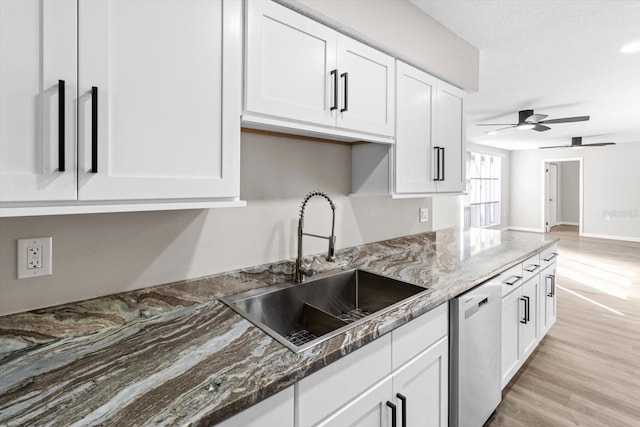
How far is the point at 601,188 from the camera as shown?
25.9ft

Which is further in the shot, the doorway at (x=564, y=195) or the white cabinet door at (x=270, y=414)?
the doorway at (x=564, y=195)

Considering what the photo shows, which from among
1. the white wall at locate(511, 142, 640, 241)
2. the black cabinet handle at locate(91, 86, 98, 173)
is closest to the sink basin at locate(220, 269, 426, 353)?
the black cabinet handle at locate(91, 86, 98, 173)

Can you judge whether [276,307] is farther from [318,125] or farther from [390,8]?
[390,8]

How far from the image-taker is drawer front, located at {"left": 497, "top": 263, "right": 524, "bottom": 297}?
6.20ft

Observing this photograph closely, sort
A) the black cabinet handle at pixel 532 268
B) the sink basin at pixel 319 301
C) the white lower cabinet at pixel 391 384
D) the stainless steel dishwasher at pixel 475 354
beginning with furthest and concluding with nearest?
the black cabinet handle at pixel 532 268, the stainless steel dishwasher at pixel 475 354, the sink basin at pixel 319 301, the white lower cabinet at pixel 391 384

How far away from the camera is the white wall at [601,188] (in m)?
7.48

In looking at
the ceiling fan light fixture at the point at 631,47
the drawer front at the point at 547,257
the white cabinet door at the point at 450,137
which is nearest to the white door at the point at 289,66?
the white cabinet door at the point at 450,137

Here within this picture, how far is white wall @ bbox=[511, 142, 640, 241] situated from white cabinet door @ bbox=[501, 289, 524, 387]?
7.97m

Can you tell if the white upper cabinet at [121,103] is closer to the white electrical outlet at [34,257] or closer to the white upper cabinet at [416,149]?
the white electrical outlet at [34,257]

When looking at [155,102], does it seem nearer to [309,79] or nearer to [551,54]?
[309,79]

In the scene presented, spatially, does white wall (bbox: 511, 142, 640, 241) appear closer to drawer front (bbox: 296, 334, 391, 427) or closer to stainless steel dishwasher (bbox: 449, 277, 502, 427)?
stainless steel dishwasher (bbox: 449, 277, 502, 427)

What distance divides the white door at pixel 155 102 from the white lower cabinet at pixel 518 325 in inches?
72.1

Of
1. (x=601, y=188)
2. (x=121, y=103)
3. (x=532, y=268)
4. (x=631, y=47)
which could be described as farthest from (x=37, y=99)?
(x=601, y=188)

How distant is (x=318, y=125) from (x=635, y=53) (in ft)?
10.0
